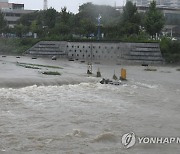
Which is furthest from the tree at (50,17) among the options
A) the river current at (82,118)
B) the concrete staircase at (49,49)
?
the river current at (82,118)

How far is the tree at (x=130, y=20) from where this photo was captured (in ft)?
206

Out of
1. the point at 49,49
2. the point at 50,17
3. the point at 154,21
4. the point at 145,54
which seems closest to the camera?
the point at 145,54

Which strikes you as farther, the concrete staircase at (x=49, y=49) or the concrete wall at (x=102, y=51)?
the concrete staircase at (x=49, y=49)

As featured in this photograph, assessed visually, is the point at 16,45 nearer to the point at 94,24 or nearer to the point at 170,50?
the point at 94,24
